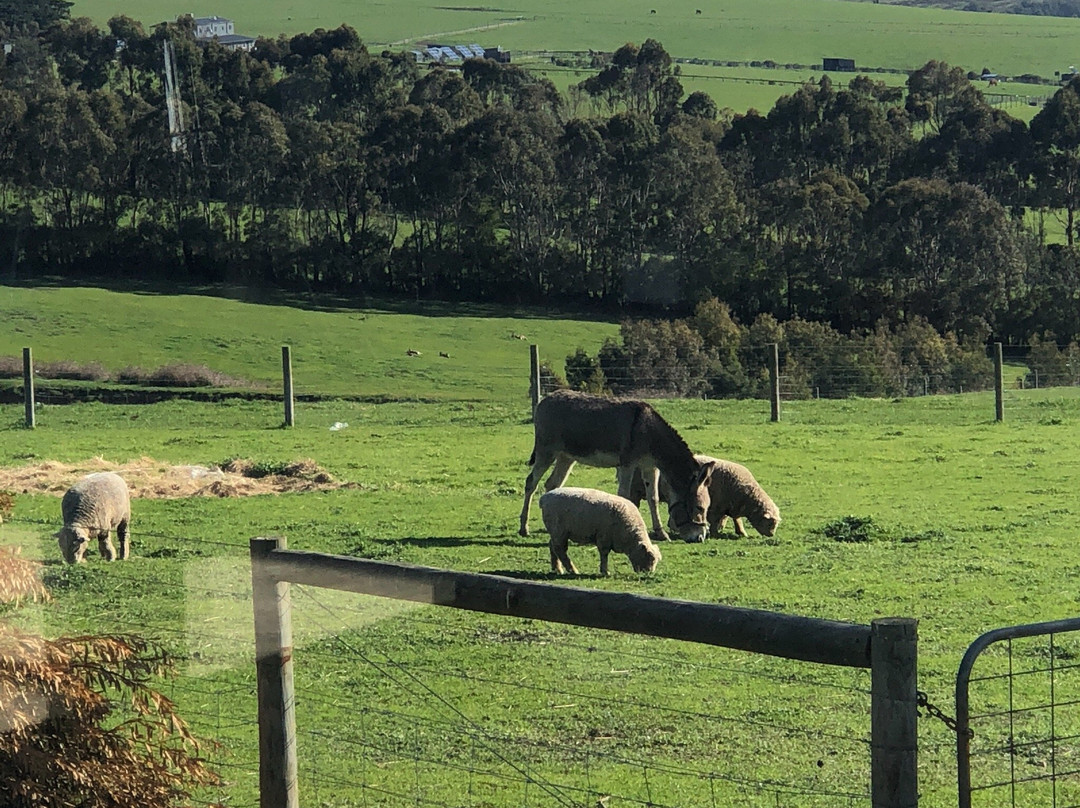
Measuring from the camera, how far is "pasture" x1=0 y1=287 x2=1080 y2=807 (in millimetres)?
8297

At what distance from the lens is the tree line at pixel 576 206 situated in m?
66.1

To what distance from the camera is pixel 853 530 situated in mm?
16750

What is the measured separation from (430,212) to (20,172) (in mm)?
20490

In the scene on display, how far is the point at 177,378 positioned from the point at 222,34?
87263 millimetres

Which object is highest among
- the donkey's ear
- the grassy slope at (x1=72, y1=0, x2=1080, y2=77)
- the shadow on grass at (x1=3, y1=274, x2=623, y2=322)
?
the grassy slope at (x1=72, y1=0, x2=1080, y2=77)

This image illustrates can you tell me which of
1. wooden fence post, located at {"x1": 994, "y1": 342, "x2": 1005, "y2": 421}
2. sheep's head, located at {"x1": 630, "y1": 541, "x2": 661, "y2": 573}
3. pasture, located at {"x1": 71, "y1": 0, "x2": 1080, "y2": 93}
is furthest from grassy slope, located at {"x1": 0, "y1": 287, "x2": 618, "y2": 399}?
pasture, located at {"x1": 71, "y1": 0, "x2": 1080, "y2": 93}

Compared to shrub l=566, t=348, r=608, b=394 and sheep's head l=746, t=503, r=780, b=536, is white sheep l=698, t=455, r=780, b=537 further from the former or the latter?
shrub l=566, t=348, r=608, b=394

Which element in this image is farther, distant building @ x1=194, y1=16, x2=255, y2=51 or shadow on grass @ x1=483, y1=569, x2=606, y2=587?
distant building @ x1=194, y1=16, x2=255, y2=51

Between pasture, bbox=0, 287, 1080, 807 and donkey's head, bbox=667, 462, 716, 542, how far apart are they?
26 centimetres

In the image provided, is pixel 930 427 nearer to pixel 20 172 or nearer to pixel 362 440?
pixel 362 440

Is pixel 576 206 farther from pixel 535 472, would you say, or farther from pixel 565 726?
pixel 565 726

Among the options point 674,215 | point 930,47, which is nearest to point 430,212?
point 674,215

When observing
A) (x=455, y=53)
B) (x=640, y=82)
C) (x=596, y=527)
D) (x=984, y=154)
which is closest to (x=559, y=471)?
(x=596, y=527)

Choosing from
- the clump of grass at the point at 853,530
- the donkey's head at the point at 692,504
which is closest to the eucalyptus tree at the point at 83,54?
the donkey's head at the point at 692,504
